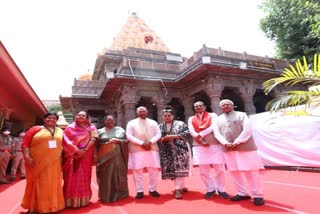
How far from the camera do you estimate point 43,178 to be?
11.2ft

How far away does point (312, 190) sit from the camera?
394 centimetres

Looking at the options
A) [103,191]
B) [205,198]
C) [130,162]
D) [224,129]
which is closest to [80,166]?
[103,191]

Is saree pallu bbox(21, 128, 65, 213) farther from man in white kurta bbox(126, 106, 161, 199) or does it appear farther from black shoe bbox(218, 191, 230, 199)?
black shoe bbox(218, 191, 230, 199)

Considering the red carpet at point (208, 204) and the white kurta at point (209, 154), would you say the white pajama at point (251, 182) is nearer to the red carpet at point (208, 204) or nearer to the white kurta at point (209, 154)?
the red carpet at point (208, 204)

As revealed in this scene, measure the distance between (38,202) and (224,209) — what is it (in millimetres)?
2536

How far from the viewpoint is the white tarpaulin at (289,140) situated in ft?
19.5

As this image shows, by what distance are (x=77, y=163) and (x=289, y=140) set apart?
5.56 metres

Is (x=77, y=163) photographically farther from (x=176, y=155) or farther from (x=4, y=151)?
(x=4, y=151)

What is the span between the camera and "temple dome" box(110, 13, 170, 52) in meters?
23.6

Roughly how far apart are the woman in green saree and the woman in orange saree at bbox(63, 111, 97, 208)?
238 mm

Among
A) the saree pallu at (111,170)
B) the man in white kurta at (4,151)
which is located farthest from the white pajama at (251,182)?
the man in white kurta at (4,151)

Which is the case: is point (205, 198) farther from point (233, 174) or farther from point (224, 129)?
point (224, 129)

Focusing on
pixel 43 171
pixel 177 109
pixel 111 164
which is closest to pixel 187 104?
pixel 177 109

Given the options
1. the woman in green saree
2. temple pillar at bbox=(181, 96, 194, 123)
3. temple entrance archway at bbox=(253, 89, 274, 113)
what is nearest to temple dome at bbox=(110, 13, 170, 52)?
temple entrance archway at bbox=(253, 89, 274, 113)
